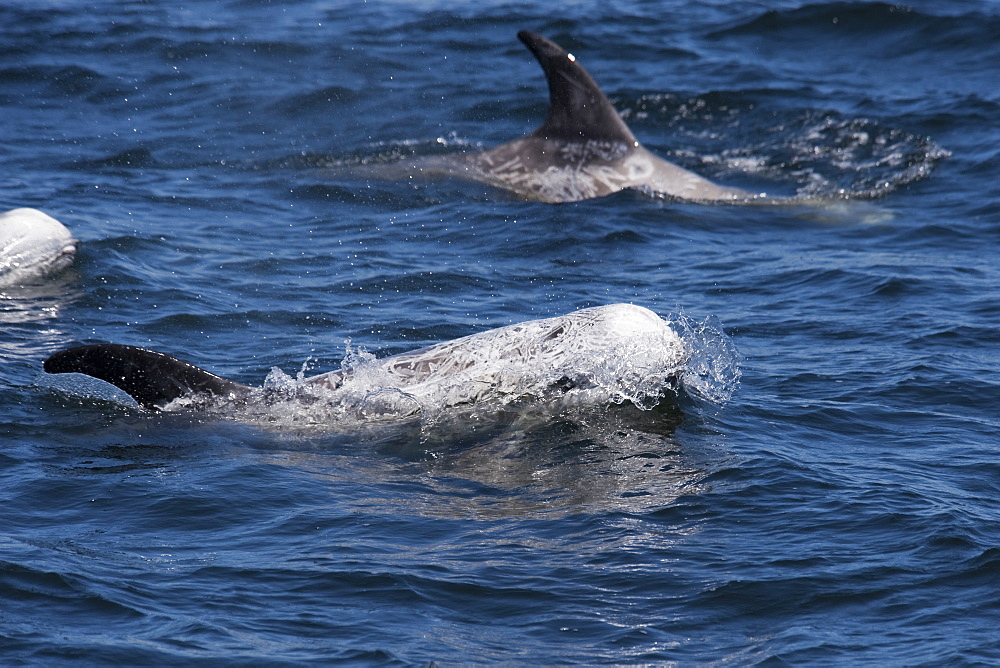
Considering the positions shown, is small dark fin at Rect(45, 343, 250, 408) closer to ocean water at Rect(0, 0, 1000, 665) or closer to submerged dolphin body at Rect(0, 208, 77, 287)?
ocean water at Rect(0, 0, 1000, 665)

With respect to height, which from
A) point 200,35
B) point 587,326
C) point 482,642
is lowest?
point 482,642

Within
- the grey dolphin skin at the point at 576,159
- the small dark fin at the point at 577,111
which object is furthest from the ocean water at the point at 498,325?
the small dark fin at the point at 577,111

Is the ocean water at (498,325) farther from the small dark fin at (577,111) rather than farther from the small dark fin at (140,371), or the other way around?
the small dark fin at (577,111)

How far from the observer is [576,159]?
16.2m

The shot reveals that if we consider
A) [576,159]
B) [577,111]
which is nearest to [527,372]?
[576,159]

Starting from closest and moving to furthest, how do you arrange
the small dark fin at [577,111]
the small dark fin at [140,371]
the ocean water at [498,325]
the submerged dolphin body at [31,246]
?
the ocean water at [498,325] → the small dark fin at [140,371] → the submerged dolphin body at [31,246] → the small dark fin at [577,111]

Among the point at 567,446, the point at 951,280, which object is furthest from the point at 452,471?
the point at 951,280

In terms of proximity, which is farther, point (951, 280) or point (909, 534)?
point (951, 280)

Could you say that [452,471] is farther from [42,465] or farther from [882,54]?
[882,54]

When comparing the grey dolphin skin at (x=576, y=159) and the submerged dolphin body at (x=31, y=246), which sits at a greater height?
the grey dolphin skin at (x=576, y=159)

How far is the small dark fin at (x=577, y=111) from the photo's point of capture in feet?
52.7

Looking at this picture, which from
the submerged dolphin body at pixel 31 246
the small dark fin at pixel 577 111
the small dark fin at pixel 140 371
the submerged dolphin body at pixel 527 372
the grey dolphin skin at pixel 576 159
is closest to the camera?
the small dark fin at pixel 140 371

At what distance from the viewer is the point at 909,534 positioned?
746cm

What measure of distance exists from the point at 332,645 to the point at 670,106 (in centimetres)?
1512
